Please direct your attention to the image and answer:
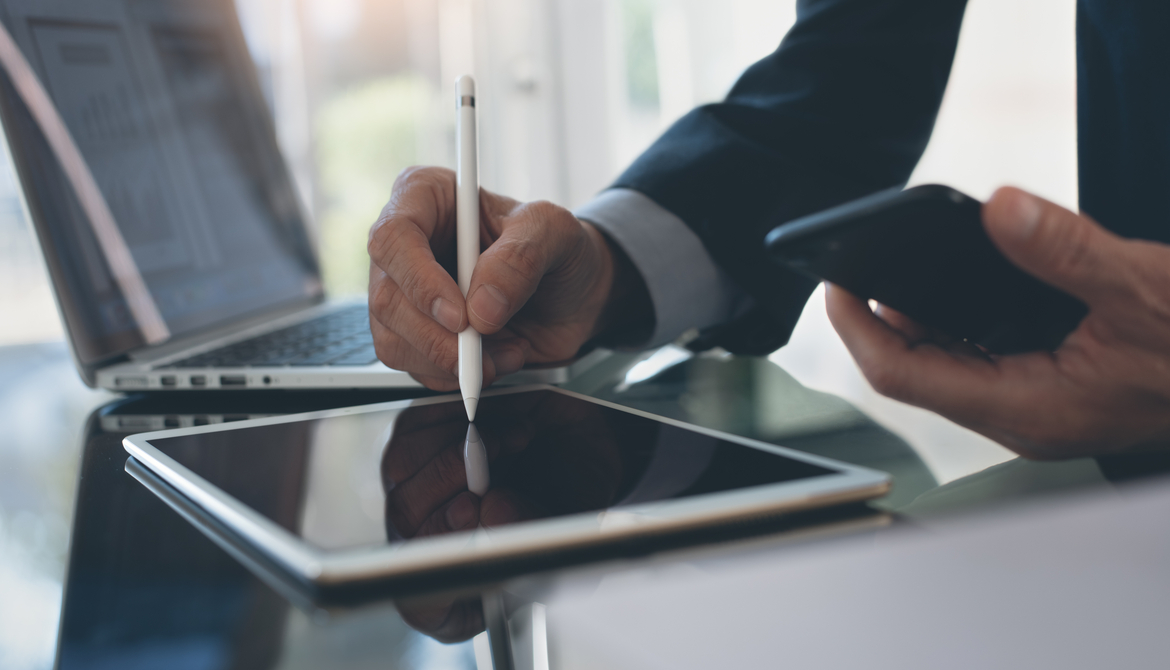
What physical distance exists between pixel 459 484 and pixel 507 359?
8.0 inches

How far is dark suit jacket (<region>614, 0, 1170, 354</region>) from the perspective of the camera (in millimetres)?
546

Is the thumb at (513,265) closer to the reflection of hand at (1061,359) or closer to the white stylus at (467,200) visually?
the white stylus at (467,200)

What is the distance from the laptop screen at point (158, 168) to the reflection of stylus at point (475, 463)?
347 millimetres

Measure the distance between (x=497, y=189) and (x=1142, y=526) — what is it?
6.55ft

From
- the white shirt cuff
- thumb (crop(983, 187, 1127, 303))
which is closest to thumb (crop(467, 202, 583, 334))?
the white shirt cuff

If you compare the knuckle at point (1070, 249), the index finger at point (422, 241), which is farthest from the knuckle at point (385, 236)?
the knuckle at point (1070, 249)

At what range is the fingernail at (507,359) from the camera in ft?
1.52

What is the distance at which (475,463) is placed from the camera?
0.96ft

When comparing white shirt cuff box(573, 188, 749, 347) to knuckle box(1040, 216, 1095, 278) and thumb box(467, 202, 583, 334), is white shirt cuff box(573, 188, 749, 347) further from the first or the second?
knuckle box(1040, 216, 1095, 278)

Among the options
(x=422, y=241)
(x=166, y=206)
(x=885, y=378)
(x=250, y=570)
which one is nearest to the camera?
(x=250, y=570)

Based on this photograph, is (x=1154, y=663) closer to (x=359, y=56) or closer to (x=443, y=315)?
(x=443, y=315)

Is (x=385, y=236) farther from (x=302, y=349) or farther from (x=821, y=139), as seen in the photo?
(x=821, y=139)

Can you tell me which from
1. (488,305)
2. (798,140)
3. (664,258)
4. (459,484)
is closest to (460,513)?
(459,484)

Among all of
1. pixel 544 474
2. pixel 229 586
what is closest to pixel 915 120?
pixel 544 474
